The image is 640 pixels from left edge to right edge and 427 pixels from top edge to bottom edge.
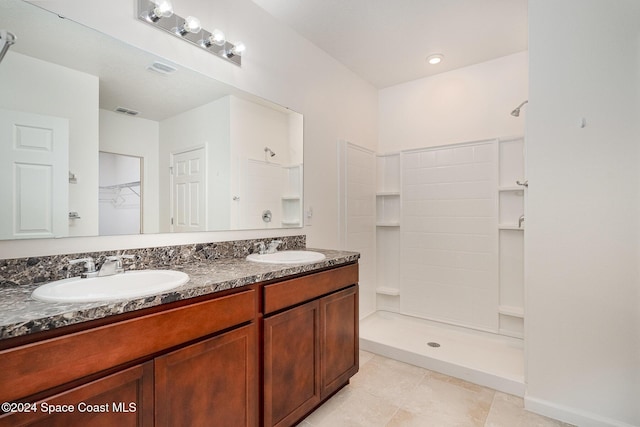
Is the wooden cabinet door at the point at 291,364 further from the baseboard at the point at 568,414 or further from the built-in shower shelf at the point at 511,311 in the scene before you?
the built-in shower shelf at the point at 511,311

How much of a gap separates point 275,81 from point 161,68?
0.82 metres

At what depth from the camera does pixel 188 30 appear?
1619mm

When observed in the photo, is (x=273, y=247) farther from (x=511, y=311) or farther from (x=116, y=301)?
(x=511, y=311)

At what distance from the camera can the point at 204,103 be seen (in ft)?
5.92

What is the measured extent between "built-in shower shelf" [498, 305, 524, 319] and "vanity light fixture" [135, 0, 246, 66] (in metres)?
2.89

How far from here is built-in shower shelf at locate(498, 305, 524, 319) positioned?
2.62 metres

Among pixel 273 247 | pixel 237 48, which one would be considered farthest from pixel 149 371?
pixel 237 48

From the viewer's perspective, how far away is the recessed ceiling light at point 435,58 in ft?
8.99

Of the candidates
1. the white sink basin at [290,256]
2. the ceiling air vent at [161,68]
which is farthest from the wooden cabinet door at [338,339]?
the ceiling air vent at [161,68]

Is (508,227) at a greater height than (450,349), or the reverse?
(508,227)

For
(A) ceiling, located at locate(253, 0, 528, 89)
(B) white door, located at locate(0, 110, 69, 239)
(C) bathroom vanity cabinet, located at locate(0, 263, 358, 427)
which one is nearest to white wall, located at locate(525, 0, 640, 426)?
(A) ceiling, located at locate(253, 0, 528, 89)

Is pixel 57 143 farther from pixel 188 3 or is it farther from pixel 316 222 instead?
pixel 316 222

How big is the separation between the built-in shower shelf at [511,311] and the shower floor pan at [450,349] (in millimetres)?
229

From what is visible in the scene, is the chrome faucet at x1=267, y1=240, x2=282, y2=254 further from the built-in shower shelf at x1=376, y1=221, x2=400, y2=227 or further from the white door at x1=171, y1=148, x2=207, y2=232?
the built-in shower shelf at x1=376, y1=221, x2=400, y2=227
